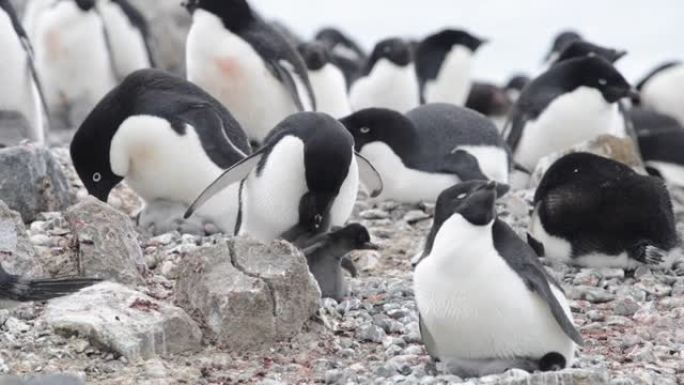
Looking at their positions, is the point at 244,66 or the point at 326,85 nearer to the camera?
the point at 244,66

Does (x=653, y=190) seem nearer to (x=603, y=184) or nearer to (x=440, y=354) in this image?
(x=603, y=184)

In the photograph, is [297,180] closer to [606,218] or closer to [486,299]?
[606,218]

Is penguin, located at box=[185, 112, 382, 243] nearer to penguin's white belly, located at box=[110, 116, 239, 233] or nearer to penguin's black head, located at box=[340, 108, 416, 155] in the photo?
penguin's white belly, located at box=[110, 116, 239, 233]

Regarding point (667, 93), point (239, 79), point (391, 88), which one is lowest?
point (667, 93)

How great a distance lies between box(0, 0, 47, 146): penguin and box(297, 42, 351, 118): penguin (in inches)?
113

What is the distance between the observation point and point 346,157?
676 centimetres

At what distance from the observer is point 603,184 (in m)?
7.20

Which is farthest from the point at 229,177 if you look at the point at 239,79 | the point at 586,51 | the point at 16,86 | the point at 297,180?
the point at 586,51

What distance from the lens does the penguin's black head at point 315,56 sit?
12023 millimetres

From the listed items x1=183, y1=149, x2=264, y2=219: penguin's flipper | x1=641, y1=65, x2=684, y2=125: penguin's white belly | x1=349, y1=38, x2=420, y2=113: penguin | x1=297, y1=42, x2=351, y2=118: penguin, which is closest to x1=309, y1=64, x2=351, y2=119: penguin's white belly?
x1=297, y1=42, x2=351, y2=118: penguin

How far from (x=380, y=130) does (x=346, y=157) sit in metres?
1.92

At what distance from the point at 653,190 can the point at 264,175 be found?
1.95 m

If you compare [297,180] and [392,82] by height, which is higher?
[297,180]

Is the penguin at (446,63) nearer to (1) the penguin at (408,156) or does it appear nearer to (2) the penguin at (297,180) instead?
(1) the penguin at (408,156)
